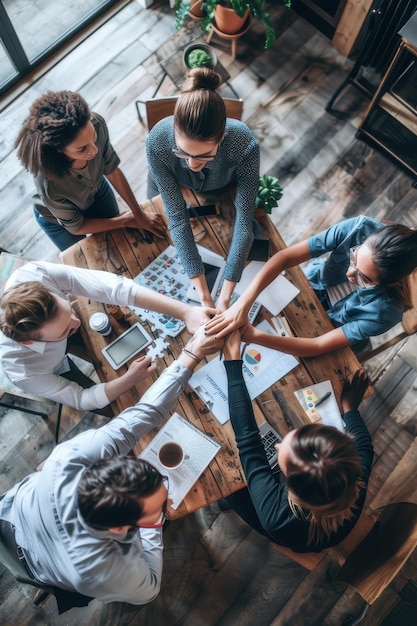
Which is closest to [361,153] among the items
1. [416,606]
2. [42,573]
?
[416,606]

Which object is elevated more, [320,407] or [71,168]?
[71,168]

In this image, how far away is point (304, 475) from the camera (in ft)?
5.23

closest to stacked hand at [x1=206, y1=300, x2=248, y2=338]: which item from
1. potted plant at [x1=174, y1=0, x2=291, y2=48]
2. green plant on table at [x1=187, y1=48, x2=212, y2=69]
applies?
green plant on table at [x1=187, y1=48, x2=212, y2=69]

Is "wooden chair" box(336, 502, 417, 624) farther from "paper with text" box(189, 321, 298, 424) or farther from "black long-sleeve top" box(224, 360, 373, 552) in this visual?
"paper with text" box(189, 321, 298, 424)

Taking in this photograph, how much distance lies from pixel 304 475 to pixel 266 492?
0.27 metres

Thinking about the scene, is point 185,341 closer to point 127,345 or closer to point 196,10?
point 127,345

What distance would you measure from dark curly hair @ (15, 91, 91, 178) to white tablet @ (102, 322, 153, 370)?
763 millimetres

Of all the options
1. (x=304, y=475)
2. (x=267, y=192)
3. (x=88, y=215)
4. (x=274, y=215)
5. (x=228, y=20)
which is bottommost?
(x=274, y=215)

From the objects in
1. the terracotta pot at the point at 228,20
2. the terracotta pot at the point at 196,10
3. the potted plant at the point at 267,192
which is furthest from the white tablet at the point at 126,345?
the terracotta pot at the point at 196,10

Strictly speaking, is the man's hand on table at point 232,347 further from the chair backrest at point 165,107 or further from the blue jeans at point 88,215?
the chair backrest at point 165,107

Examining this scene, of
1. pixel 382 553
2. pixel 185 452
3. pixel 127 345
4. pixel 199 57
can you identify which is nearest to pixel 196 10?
pixel 199 57

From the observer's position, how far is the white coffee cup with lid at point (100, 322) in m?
1.99

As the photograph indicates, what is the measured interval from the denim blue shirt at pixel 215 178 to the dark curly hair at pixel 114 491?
904mm

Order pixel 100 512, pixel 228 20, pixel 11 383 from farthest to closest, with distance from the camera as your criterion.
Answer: pixel 228 20 < pixel 11 383 < pixel 100 512
